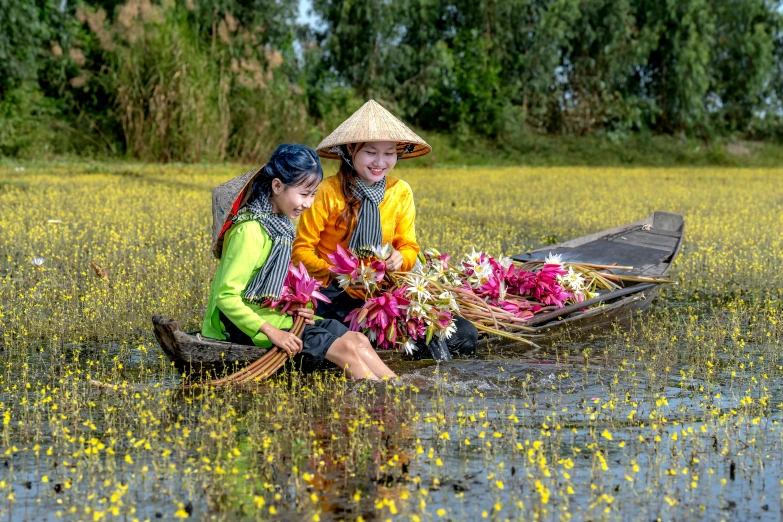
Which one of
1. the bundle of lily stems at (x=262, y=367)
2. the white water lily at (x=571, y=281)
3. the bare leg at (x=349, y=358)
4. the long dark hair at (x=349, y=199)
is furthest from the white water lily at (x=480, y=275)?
the bundle of lily stems at (x=262, y=367)

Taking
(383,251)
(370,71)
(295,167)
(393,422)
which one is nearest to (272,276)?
(295,167)

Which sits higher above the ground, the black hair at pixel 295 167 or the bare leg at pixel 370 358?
the black hair at pixel 295 167

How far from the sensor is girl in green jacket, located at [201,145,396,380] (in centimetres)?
557

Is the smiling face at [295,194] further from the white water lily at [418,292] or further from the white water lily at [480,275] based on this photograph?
the white water lily at [480,275]

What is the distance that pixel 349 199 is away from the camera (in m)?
6.46

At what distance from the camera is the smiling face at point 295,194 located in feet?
18.4

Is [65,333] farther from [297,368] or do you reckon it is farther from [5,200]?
[5,200]

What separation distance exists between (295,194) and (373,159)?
0.93 meters

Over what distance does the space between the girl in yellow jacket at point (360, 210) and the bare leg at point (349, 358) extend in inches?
24.1

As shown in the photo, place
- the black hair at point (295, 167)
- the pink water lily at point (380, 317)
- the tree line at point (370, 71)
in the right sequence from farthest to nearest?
1. the tree line at point (370, 71)
2. the pink water lily at point (380, 317)
3. the black hair at point (295, 167)

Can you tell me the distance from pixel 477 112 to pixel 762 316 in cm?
2360

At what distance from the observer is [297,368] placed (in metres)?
6.07

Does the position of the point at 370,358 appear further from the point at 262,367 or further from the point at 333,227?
the point at 333,227

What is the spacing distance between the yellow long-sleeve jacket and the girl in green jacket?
1.93 feet
